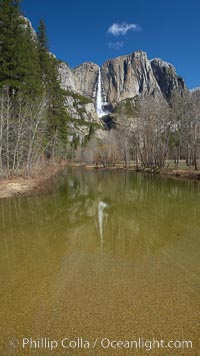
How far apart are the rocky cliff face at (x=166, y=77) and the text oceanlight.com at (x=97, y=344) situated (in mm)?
178863

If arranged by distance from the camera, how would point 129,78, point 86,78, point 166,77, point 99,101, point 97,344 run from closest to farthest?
1. point 97,344
2. point 129,78
3. point 166,77
4. point 99,101
5. point 86,78

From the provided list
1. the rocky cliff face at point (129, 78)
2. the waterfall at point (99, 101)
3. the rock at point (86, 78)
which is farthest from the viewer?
the rock at point (86, 78)

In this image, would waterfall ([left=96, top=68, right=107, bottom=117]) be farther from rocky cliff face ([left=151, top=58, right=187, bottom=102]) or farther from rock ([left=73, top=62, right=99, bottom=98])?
rocky cliff face ([left=151, top=58, right=187, bottom=102])

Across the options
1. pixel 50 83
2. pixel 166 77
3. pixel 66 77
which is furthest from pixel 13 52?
pixel 166 77

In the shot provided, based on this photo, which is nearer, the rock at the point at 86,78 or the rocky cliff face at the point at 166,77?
the rocky cliff face at the point at 166,77

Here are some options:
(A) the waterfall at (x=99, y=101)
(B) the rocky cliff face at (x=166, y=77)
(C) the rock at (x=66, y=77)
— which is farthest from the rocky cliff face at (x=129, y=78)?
(C) the rock at (x=66, y=77)

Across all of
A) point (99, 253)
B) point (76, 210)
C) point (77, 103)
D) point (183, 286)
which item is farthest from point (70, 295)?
point (77, 103)

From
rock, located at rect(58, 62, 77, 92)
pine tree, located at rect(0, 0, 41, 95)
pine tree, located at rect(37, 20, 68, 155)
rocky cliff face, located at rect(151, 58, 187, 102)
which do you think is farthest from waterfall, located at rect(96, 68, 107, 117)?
pine tree, located at rect(0, 0, 41, 95)

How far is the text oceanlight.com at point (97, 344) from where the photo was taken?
9.05ft

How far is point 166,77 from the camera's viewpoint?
164000 mm

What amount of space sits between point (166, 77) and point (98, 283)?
7449 inches

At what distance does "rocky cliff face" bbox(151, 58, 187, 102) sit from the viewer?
162250mm

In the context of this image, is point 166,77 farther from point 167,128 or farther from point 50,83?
point 50,83

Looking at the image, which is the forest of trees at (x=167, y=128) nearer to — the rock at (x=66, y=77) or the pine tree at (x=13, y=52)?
the pine tree at (x=13, y=52)
